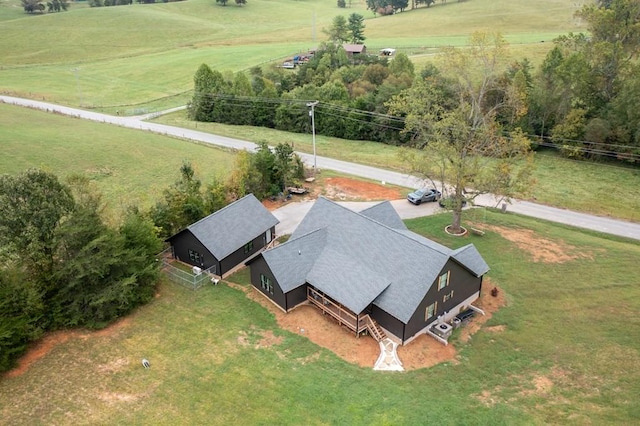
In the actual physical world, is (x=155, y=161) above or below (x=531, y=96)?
below

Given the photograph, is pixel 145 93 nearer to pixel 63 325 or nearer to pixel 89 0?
pixel 63 325

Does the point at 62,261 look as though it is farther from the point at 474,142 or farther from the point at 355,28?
the point at 355,28

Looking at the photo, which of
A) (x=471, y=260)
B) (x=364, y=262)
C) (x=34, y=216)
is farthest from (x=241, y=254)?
(x=471, y=260)

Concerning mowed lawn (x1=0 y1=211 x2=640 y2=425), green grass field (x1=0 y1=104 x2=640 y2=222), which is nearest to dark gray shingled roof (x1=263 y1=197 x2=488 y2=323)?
mowed lawn (x1=0 y1=211 x2=640 y2=425)

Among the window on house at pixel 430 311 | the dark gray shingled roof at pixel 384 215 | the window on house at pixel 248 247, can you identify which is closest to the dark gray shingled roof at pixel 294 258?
the dark gray shingled roof at pixel 384 215

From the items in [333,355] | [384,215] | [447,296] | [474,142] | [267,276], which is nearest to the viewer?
[333,355]

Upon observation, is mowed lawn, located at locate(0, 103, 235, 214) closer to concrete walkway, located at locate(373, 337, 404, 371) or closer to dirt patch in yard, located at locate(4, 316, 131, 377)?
dirt patch in yard, located at locate(4, 316, 131, 377)

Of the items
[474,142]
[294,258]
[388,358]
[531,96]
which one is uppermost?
[531,96]

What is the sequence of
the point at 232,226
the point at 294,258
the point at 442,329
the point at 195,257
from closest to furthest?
1. the point at 442,329
2. the point at 294,258
3. the point at 195,257
4. the point at 232,226
